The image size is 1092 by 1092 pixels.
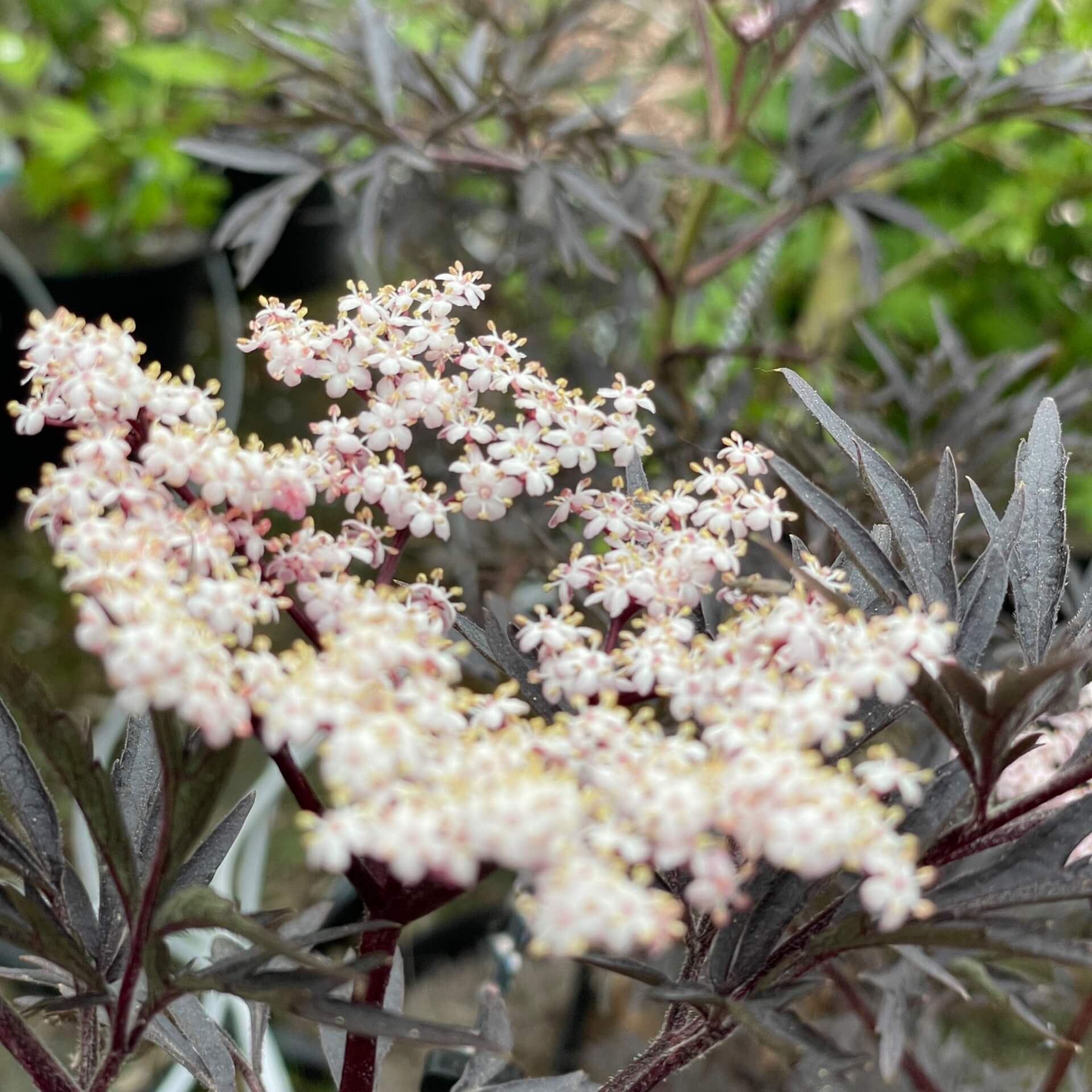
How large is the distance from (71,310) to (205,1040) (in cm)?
109

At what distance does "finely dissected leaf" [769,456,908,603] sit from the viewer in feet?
1.11

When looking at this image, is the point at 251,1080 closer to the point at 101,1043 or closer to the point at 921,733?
the point at 101,1043

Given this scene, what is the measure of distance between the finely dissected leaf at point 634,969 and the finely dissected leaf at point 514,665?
0.07 metres

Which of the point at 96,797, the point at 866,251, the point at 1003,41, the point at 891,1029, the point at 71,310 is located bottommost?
the point at 71,310

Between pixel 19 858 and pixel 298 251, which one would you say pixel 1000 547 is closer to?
pixel 19 858

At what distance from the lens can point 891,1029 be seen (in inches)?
16.6

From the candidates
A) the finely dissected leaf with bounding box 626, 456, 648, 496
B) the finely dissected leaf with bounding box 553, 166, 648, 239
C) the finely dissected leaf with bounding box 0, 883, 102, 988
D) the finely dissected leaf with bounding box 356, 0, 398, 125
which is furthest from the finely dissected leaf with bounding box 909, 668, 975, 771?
the finely dissected leaf with bounding box 356, 0, 398, 125

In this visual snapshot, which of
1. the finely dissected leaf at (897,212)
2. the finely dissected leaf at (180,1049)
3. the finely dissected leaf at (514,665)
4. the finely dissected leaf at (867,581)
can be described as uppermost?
the finely dissected leaf at (897,212)

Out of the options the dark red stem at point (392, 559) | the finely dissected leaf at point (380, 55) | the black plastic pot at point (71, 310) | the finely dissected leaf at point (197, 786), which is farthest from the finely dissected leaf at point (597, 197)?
the black plastic pot at point (71, 310)

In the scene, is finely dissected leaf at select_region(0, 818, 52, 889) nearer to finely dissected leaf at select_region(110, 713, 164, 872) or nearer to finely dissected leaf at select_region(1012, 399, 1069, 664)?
finely dissected leaf at select_region(110, 713, 164, 872)

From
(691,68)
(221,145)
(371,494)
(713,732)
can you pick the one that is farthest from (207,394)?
(691,68)

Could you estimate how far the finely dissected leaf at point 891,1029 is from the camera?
0.39 m

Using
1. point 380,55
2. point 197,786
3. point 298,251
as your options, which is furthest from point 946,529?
point 298,251

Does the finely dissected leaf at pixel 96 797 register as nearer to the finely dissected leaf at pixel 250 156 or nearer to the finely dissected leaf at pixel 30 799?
the finely dissected leaf at pixel 30 799
